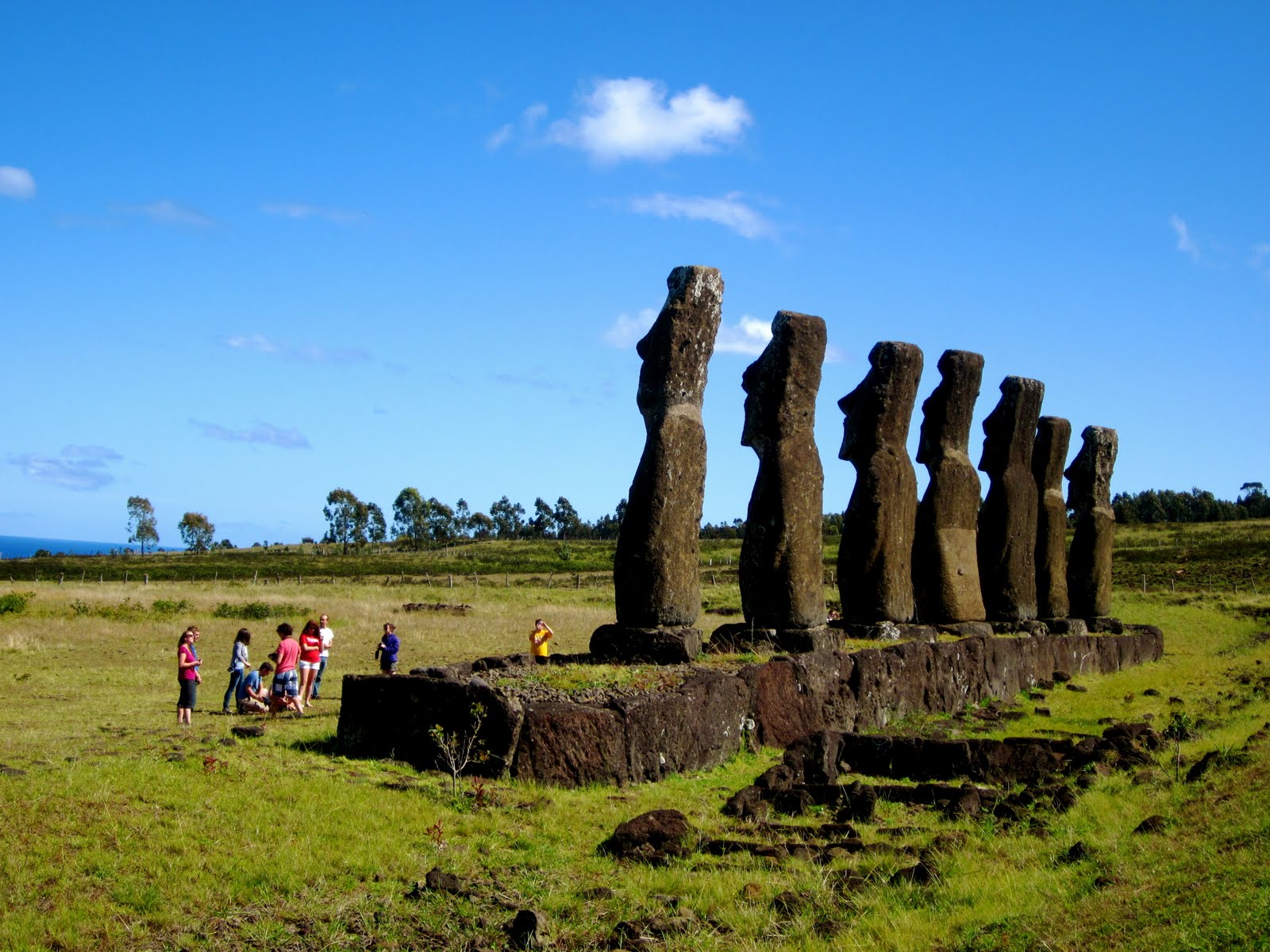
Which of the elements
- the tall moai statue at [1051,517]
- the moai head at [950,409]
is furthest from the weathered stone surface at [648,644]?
the tall moai statue at [1051,517]

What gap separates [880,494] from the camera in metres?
16.3

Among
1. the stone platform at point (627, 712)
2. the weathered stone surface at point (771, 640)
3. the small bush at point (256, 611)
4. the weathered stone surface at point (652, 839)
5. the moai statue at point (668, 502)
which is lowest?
the small bush at point (256, 611)

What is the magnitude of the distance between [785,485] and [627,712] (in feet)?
16.8

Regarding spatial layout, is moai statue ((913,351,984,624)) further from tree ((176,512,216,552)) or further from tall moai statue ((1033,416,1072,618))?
tree ((176,512,216,552))

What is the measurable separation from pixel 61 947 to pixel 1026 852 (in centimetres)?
527

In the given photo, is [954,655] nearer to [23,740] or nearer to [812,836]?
[812,836]

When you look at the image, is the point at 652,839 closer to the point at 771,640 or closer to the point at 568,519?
the point at 771,640

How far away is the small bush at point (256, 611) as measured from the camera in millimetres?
33750

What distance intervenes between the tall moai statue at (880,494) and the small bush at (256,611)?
21.3 meters

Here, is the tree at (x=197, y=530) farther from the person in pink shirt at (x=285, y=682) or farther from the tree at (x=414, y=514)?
the person in pink shirt at (x=285, y=682)

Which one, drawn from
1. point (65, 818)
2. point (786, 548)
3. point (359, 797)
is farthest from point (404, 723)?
point (786, 548)

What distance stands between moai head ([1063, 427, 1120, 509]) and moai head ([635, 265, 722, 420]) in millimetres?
14182

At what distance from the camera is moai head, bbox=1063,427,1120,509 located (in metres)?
24.7

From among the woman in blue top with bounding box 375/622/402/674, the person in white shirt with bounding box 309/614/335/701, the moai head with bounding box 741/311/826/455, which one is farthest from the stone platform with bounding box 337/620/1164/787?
the woman in blue top with bounding box 375/622/402/674
